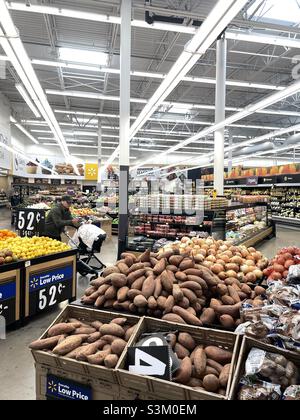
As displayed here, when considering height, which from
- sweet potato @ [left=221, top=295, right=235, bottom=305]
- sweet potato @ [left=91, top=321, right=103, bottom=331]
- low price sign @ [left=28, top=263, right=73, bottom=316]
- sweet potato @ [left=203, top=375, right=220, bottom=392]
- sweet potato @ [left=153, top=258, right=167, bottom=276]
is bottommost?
low price sign @ [left=28, top=263, right=73, bottom=316]

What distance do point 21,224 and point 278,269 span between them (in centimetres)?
407

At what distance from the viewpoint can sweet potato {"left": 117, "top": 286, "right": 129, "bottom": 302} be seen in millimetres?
2324

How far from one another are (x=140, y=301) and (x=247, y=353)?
759mm

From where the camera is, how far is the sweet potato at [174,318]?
2083 millimetres

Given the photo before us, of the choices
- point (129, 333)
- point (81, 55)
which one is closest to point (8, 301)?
point (129, 333)

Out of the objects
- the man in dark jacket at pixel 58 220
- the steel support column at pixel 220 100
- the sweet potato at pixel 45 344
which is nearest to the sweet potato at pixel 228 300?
the sweet potato at pixel 45 344

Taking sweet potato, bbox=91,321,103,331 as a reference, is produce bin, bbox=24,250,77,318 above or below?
below

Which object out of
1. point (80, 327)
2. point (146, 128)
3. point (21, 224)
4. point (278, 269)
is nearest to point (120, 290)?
point (80, 327)

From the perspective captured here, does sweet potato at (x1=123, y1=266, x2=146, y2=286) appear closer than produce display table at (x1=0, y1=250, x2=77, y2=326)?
Yes

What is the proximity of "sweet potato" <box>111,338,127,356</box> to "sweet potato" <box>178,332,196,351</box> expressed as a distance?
345 mm

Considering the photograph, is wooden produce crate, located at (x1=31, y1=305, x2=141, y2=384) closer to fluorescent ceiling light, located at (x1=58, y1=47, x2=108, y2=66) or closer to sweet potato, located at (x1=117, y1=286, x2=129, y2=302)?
sweet potato, located at (x1=117, y1=286, x2=129, y2=302)

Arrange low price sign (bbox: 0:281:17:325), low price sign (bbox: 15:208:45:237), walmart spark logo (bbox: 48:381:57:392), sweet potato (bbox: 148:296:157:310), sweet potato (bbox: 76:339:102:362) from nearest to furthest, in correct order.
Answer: sweet potato (bbox: 76:339:102:362) < walmart spark logo (bbox: 48:381:57:392) < sweet potato (bbox: 148:296:157:310) < low price sign (bbox: 0:281:17:325) < low price sign (bbox: 15:208:45:237)

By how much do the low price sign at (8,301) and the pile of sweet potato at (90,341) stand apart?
182cm

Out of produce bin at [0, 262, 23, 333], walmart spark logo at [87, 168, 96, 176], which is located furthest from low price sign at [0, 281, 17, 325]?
walmart spark logo at [87, 168, 96, 176]
